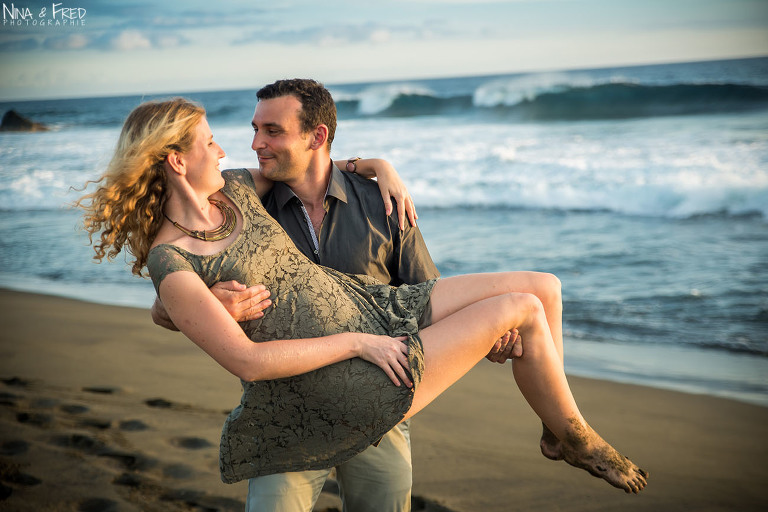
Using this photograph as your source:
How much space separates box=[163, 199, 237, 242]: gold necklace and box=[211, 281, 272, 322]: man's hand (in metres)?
0.18

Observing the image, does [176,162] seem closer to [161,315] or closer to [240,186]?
[240,186]

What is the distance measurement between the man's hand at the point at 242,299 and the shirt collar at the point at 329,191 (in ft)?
2.26

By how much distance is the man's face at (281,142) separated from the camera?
9.60 ft

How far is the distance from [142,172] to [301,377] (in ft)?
2.87

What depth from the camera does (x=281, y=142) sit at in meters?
2.92

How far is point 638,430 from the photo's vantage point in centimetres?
419

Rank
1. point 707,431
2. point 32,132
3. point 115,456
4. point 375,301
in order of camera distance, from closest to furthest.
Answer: point 375,301
point 115,456
point 707,431
point 32,132

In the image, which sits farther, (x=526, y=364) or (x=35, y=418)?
(x=35, y=418)

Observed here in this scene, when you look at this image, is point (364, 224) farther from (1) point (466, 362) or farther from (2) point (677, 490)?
(2) point (677, 490)

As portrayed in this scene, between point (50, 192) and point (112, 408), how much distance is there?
10.3 m

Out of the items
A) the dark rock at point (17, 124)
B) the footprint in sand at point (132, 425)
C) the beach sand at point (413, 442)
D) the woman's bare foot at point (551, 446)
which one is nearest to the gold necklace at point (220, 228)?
the woman's bare foot at point (551, 446)

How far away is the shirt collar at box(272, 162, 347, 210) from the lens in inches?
117

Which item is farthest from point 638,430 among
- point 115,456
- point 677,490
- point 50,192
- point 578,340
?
point 50,192

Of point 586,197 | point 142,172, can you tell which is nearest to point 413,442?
point 142,172
